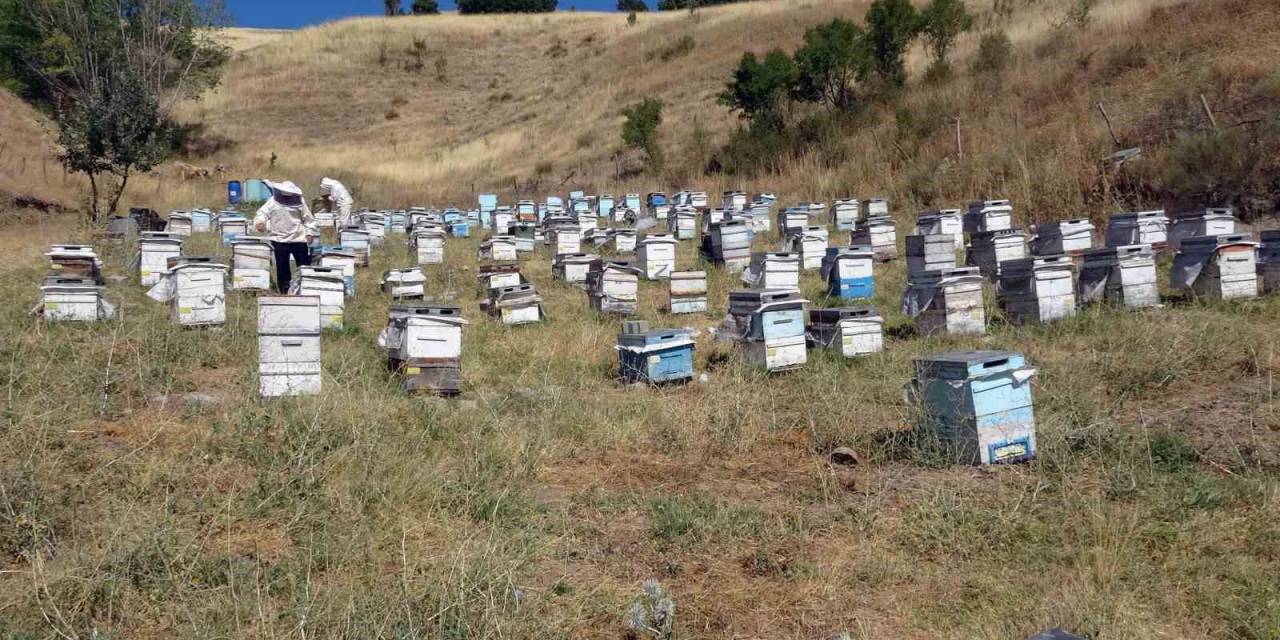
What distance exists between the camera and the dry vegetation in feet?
11.9

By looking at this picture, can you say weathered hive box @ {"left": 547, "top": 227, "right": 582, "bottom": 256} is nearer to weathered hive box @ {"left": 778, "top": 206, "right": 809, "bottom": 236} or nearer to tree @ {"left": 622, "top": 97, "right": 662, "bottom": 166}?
weathered hive box @ {"left": 778, "top": 206, "right": 809, "bottom": 236}

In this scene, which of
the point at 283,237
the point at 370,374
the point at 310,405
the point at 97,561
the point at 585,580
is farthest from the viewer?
the point at 283,237

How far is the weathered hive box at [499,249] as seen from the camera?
1407cm

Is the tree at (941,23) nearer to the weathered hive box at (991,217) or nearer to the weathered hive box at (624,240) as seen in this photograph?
the weathered hive box at (991,217)

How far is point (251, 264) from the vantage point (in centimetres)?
1036

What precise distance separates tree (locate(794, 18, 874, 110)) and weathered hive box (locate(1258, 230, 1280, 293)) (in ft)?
56.3

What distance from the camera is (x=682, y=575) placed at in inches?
163

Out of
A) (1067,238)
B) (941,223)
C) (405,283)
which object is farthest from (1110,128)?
(405,283)

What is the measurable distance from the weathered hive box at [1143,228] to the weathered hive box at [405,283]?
8272 millimetres

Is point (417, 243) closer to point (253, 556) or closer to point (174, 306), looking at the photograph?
point (174, 306)

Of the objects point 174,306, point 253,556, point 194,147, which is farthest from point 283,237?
point 194,147

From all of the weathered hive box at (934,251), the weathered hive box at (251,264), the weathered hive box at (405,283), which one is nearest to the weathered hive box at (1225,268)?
the weathered hive box at (934,251)

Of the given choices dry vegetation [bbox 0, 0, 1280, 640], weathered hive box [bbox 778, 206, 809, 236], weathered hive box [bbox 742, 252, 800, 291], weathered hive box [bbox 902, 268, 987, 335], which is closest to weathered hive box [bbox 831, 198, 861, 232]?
weathered hive box [bbox 778, 206, 809, 236]

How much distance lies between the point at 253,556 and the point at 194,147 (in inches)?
1630
